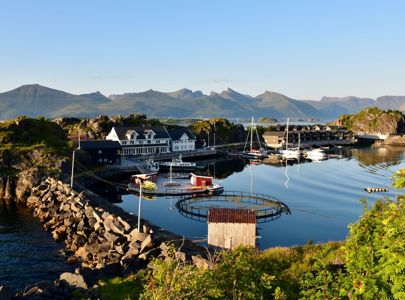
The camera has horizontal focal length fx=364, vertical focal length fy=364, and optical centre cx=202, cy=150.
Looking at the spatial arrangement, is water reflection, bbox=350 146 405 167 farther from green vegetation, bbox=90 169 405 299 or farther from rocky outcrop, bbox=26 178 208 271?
green vegetation, bbox=90 169 405 299

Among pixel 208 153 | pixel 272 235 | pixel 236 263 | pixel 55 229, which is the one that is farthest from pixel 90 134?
pixel 236 263

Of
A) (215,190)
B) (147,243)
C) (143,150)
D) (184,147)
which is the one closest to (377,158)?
(184,147)

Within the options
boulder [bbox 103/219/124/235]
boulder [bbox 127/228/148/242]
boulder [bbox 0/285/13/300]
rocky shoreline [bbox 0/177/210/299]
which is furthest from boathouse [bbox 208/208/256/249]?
boulder [bbox 0/285/13/300]

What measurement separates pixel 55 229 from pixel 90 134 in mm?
99673

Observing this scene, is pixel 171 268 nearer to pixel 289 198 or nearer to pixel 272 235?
pixel 272 235

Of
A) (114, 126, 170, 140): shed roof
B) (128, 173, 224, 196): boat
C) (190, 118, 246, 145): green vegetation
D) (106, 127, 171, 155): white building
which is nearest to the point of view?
(128, 173, 224, 196): boat

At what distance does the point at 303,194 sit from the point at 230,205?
75.3 ft

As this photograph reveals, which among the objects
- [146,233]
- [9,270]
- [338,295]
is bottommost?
[9,270]

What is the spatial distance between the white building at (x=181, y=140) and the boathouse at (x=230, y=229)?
98827mm

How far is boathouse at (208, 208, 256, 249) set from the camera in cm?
3588

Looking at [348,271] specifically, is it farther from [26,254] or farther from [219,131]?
[219,131]

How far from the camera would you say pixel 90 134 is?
144250 mm

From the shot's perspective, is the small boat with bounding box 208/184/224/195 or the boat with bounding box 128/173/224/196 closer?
the boat with bounding box 128/173/224/196

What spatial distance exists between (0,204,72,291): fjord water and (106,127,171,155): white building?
2508 inches
